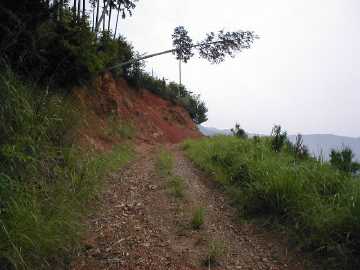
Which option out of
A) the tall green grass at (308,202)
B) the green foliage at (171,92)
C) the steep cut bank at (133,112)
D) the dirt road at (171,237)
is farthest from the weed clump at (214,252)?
the green foliage at (171,92)

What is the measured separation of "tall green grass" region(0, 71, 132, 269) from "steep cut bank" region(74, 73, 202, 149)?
292 cm

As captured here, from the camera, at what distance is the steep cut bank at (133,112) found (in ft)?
27.1

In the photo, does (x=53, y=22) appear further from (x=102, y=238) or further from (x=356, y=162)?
(x=356, y=162)

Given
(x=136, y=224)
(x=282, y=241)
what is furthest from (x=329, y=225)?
(x=136, y=224)

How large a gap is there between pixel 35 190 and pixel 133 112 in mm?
10686

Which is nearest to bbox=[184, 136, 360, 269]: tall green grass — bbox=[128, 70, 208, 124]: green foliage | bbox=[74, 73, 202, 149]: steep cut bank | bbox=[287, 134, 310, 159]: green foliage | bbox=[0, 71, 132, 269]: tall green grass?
bbox=[287, 134, 310, 159]: green foliage

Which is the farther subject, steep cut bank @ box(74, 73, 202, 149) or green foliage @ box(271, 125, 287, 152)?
steep cut bank @ box(74, 73, 202, 149)

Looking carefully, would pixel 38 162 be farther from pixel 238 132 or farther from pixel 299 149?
pixel 238 132

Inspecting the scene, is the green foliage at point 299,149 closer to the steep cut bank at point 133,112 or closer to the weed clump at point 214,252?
the weed clump at point 214,252

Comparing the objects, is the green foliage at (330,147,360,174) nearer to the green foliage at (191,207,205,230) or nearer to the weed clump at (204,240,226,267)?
the green foliage at (191,207,205,230)

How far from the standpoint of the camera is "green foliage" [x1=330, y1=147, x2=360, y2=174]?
3697 millimetres

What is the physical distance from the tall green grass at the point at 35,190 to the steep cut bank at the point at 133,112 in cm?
292

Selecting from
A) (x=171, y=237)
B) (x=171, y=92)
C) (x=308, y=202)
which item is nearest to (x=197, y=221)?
(x=171, y=237)

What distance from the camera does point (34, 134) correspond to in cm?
265
